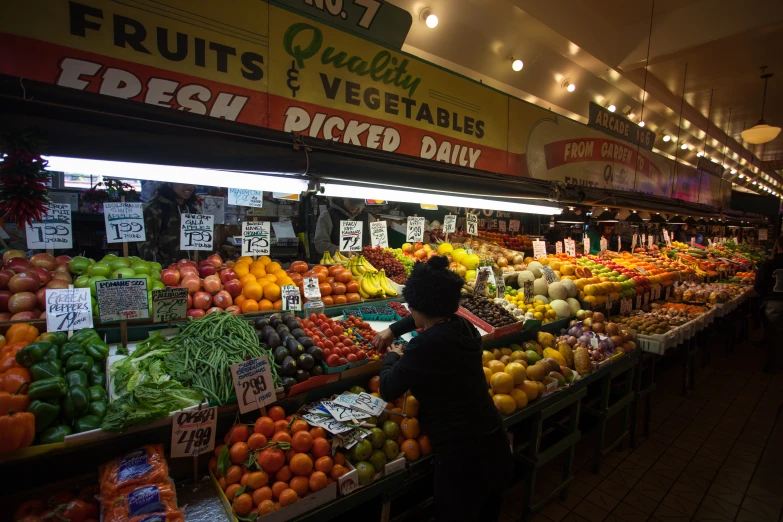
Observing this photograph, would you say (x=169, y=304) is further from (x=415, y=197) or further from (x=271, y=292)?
(x=415, y=197)

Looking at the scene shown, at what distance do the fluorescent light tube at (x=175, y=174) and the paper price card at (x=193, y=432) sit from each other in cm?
133

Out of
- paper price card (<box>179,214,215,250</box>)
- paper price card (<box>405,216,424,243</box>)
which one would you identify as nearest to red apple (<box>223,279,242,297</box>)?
paper price card (<box>179,214,215,250</box>)

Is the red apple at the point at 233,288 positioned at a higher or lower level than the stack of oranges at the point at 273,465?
higher

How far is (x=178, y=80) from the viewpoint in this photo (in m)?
2.30

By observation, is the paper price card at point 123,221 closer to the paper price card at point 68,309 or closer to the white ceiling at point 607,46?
Result: the paper price card at point 68,309

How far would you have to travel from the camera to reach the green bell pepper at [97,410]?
77.3 inches

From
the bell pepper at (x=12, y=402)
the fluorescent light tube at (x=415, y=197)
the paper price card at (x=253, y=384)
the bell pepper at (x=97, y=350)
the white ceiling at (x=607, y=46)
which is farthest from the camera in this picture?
the white ceiling at (x=607, y=46)

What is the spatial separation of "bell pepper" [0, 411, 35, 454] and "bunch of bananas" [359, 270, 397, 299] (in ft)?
9.21

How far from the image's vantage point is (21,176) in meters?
1.56

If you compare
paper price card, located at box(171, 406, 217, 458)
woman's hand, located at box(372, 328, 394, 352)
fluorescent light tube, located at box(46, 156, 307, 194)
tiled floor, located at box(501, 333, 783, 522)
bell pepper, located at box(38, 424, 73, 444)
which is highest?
fluorescent light tube, located at box(46, 156, 307, 194)

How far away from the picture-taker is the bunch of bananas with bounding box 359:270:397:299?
419 cm

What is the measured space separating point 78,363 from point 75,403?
325 mm

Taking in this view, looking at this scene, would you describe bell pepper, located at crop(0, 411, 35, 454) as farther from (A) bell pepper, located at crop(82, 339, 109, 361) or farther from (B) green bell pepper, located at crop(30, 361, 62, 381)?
(A) bell pepper, located at crop(82, 339, 109, 361)

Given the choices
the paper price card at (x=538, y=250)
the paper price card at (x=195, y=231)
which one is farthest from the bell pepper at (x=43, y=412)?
the paper price card at (x=538, y=250)
